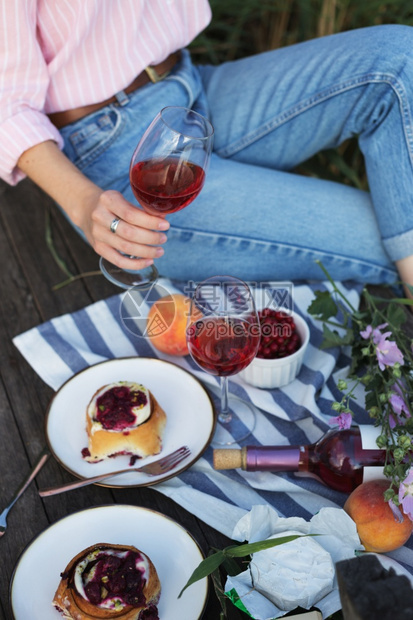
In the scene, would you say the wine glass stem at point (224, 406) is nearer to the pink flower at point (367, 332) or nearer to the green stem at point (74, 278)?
A: the pink flower at point (367, 332)

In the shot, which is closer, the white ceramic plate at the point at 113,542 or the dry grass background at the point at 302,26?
the white ceramic plate at the point at 113,542

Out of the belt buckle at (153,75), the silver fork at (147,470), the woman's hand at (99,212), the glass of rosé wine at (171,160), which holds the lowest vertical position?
the silver fork at (147,470)

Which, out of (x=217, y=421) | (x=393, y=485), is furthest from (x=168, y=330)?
(x=393, y=485)

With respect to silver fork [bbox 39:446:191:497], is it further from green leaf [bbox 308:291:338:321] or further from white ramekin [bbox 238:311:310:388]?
green leaf [bbox 308:291:338:321]

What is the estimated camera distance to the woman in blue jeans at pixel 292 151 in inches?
61.8

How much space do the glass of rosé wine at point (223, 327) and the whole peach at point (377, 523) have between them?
0.99 ft

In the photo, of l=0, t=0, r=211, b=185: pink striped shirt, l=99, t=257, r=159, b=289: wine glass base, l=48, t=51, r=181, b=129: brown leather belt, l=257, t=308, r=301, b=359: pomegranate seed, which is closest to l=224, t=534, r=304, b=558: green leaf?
l=257, t=308, r=301, b=359: pomegranate seed

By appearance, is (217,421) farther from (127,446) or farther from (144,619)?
(144,619)

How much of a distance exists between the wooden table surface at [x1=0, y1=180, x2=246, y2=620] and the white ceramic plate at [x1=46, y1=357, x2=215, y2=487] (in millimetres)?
57

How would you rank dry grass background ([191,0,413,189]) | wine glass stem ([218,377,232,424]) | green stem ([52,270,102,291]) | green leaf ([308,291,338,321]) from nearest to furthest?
wine glass stem ([218,377,232,424]) < green leaf ([308,291,338,321]) < green stem ([52,270,102,291]) < dry grass background ([191,0,413,189])

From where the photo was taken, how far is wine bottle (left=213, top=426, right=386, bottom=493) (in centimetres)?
112

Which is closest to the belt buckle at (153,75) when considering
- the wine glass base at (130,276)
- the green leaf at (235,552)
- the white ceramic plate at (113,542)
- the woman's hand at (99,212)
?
the woman's hand at (99,212)

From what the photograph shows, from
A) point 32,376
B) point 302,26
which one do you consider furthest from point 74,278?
point 302,26

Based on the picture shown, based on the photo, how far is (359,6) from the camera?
7.38 feet
